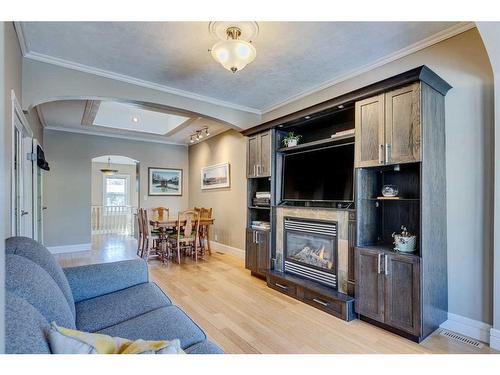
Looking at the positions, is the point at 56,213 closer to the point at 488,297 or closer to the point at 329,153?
the point at 329,153

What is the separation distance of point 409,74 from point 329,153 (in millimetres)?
1197

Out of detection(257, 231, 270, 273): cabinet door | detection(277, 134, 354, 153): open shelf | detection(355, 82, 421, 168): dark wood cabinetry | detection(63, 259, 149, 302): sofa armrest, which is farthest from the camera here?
detection(257, 231, 270, 273): cabinet door

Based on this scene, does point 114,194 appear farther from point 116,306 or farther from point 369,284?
point 369,284

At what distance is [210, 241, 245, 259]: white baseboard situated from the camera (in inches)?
210

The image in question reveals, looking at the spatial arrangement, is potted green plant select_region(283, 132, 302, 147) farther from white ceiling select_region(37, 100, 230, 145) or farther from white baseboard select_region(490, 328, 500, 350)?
white baseboard select_region(490, 328, 500, 350)

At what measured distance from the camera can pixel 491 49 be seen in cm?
206

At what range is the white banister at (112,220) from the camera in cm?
927

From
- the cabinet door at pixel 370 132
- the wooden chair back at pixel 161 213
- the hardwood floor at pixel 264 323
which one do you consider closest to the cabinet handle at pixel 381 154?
the cabinet door at pixel 370 132

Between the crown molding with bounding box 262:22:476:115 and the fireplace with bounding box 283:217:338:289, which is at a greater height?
the crown molding with bounding box 262:22:476:115

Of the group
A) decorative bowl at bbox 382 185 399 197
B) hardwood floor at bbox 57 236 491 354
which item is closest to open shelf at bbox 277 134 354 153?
decorative bowl at bbox 382 185 399 197

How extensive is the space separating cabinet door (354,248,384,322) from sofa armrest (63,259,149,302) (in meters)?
2.04

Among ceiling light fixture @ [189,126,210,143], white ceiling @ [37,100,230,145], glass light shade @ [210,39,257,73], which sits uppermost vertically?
white ceiling @ [37,100,230,145]

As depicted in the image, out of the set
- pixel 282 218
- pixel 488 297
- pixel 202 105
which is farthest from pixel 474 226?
pixel 202 105

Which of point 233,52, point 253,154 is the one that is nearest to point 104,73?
point 233,52
